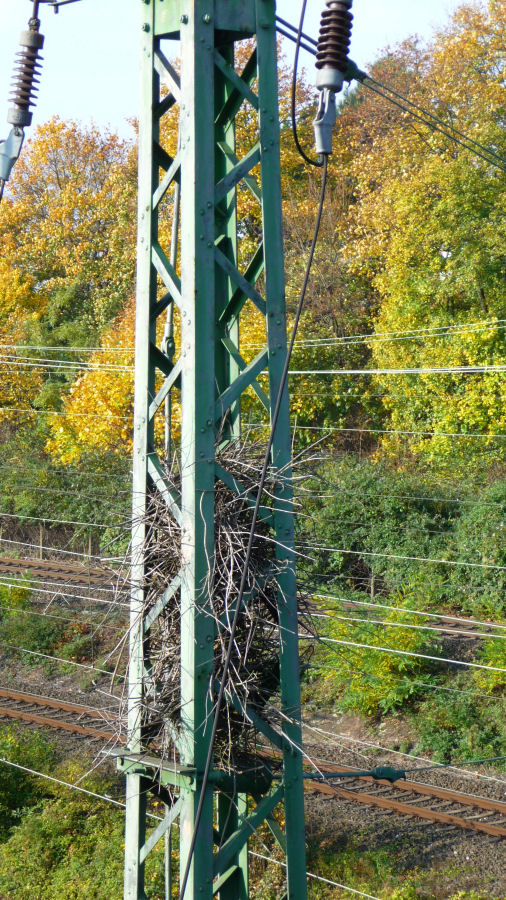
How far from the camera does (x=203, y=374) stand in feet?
11.2

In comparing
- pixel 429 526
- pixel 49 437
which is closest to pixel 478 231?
pixel 429 526

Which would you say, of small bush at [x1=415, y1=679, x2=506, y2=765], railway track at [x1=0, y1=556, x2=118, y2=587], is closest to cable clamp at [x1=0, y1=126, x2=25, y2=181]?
small bush at [x1=415, y1=679, x2=506, y2=765]

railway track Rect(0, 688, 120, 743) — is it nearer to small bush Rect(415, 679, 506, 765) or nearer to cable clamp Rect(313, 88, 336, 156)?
small bush Rect(415, 679, 506, 765)

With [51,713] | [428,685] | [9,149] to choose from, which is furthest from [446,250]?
[9,149]

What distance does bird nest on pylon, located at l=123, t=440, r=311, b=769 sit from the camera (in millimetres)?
3475

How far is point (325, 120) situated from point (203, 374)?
103 centimetres

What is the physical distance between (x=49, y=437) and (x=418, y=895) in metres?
18.2

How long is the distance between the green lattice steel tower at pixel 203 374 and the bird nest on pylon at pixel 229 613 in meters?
0.05

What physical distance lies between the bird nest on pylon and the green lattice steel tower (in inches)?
1.9

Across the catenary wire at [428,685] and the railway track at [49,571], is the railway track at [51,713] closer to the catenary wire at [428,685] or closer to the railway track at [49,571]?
the catenary wire at [428,685]

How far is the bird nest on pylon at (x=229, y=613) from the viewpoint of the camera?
3.47 meters

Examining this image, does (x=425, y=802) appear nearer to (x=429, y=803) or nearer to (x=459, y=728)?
(x=429, y=803)

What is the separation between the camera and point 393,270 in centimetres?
2092

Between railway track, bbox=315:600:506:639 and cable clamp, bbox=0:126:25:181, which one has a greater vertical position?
cable clamp, bbox=0:126:25:181
